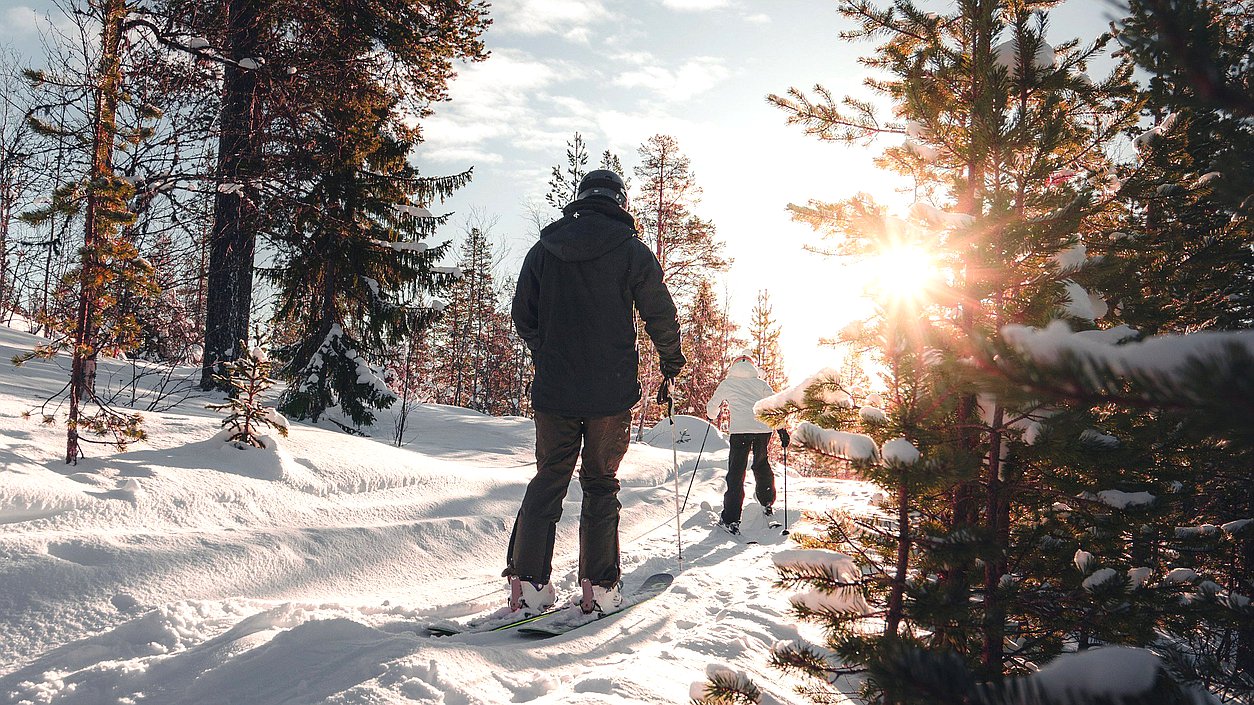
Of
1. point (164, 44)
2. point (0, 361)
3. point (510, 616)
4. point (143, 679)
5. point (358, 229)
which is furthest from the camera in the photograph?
point (358, 229)

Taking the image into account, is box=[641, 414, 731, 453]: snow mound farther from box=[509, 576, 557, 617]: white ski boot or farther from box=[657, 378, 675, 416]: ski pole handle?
box=[509, 576, 557, 617]: white ski boot

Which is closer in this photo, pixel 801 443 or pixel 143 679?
pixel 801 443

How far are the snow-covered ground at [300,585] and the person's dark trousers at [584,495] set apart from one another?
37 cm

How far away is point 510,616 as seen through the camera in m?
3.33

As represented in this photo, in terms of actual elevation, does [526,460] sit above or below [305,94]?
below

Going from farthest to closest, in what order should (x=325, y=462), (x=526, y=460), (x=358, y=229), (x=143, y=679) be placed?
(x=358, y=229) < (x=526, y=460) < (x=325, y=462) < (x=143, y=679)

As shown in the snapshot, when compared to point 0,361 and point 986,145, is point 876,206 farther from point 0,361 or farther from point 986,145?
point 0,361

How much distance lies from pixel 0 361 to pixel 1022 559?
1076 centimetres

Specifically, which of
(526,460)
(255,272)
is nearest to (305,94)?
(255,272)

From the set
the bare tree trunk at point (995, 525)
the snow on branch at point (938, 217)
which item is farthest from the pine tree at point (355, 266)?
the bare tree trunk at point (995, 525)

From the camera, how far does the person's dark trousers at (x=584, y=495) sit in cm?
350

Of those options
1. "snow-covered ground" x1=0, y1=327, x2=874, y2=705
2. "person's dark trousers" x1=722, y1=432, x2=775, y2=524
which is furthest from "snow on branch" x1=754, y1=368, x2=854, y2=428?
"person's dark trousers" x1=722, y1=432, x2=775, y2=524

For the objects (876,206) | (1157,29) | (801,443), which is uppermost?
(876,206)

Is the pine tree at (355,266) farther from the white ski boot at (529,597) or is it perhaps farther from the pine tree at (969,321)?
the pine tree at (969,321)
